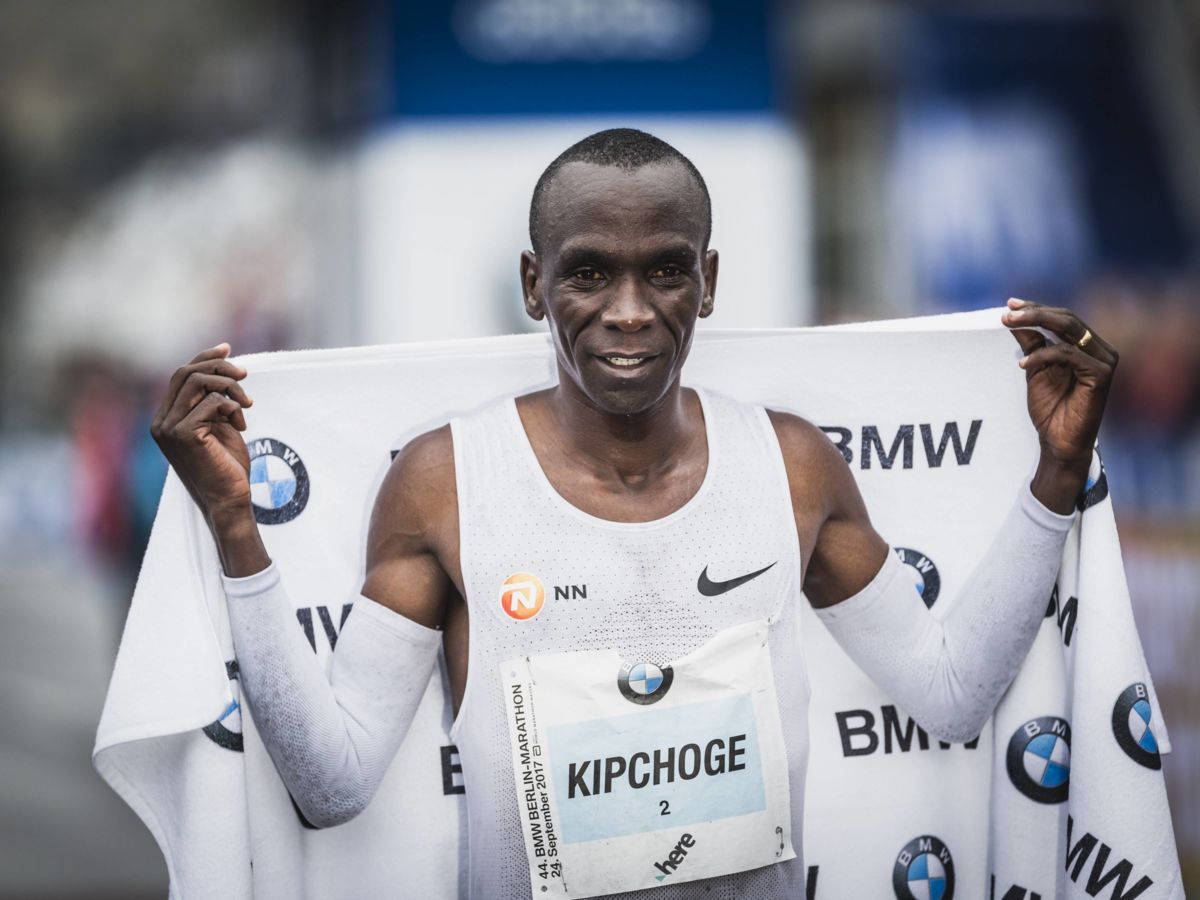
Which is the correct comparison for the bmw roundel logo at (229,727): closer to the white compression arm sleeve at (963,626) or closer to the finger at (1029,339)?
the white compression arm sleeve at (963,626)

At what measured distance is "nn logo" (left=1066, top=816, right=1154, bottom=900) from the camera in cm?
293

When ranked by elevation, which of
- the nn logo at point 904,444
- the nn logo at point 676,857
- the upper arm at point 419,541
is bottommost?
the nn logo at point 676,857

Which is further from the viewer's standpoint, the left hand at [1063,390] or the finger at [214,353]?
the left hand at [1063,390]

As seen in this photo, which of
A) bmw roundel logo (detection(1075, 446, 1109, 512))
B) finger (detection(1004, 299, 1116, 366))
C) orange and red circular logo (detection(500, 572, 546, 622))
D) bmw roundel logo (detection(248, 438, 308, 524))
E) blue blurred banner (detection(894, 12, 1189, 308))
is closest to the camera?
orange and red circular logo (detection(500, 572, 546, 622))

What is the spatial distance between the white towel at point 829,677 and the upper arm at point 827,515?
28 centimetres

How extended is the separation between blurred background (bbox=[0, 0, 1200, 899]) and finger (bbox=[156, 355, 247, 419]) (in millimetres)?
3926

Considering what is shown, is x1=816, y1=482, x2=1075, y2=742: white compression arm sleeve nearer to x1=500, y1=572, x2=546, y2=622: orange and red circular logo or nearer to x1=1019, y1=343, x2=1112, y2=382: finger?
x1=1019, y1=343, x2=1112, y2=382: finger

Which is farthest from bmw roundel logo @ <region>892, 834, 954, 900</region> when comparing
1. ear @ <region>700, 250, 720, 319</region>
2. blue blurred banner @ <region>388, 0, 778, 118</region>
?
blue blurred banner @ <region>388, 0, 778, 118</region>

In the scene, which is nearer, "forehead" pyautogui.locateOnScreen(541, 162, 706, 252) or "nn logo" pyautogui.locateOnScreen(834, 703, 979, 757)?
"forehead" pyautogui.locateOnScreen(541, 162, 706, 252)

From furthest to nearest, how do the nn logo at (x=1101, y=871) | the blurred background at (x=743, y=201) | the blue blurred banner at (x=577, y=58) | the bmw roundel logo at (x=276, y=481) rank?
the blue blurred banner at (x=577, y=58), the blurred background at (x=743, y=201), the bmw roundel logo at (x=276, y=481), the nn logo at (x=1101, y=871)

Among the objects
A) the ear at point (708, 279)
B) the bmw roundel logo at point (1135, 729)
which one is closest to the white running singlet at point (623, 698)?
the ear at point (708, 279)

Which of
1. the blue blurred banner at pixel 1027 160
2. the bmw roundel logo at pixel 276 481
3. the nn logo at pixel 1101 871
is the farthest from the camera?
the blue blurred banner at pixel 1027 160

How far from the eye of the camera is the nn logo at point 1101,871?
115 inches

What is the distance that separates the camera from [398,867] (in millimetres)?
3139
